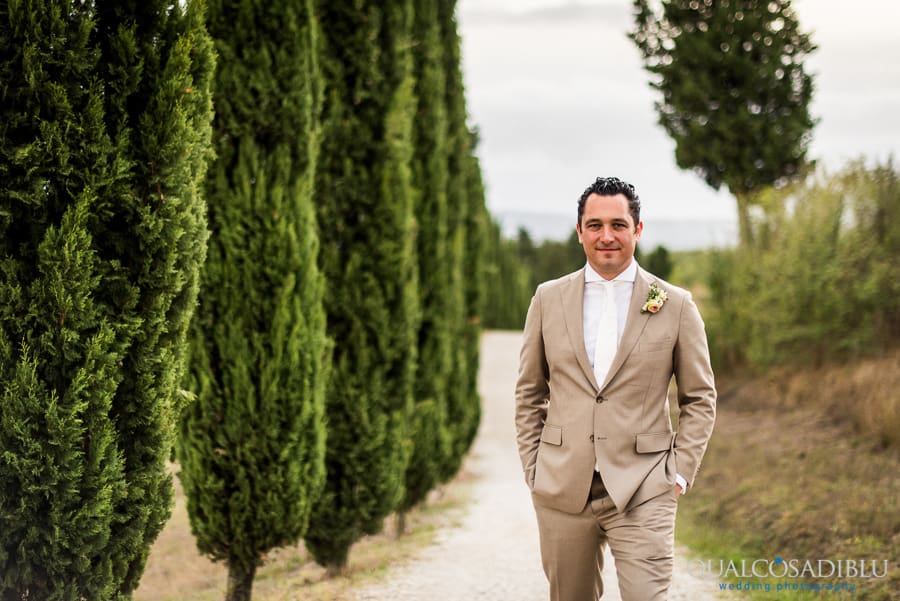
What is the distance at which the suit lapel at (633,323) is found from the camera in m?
3.51

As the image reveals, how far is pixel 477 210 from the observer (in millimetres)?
15125

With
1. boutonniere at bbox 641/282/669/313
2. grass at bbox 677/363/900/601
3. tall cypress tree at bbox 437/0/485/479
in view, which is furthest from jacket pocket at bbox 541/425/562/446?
tall cypress tree at bbox 437/0/485/479

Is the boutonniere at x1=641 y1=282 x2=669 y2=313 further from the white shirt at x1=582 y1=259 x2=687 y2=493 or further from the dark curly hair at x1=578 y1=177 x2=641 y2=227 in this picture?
the dark curly hair at x1=578 y1=177 x2=641 y2=227

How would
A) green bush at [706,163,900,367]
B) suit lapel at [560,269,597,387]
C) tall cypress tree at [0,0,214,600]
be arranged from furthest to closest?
green bush at [706,163,900,367] → tall cypress tree at [0,0,214,600] → suit lapel at [560,269,597,387]

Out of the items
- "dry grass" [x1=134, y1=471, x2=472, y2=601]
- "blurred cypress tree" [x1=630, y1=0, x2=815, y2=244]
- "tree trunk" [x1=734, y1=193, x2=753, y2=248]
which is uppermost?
A: "blurred cypress tree" [x1=630, y1=0, x2=815, y2=244]

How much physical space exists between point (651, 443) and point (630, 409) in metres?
0.16

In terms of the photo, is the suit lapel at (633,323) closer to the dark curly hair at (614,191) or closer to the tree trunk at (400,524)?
the dark curly hair at (614,191)

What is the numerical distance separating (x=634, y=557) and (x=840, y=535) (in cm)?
433

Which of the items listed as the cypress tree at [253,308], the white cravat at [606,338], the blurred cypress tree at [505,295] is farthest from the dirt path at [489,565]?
the blurred cypress tree at [505,295]

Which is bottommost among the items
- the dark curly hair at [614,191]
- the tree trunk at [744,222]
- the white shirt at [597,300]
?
the white shirt at [597,300]

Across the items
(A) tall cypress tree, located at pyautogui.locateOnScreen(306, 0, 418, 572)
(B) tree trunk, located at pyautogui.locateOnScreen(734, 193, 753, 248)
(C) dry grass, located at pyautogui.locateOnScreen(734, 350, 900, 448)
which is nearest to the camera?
(A) tall cypress tree, located at pyautogui.locateOnScreen(306, 0, 418, 572)

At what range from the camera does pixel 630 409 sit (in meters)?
3.50

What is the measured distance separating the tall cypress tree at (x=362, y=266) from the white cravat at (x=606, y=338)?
3.88 meters

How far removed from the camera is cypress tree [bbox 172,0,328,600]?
5.82 metres
